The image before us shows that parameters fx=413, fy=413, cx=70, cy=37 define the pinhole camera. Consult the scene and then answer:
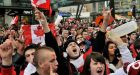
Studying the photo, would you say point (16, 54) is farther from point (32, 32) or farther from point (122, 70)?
point (122, 70)

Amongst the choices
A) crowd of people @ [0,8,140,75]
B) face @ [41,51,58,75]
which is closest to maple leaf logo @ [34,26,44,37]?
crowd of people @ [0,8,140,75]

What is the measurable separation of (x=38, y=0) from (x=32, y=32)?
0.74m

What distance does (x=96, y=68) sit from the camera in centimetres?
508

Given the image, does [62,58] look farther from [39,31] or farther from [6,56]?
[39,31]

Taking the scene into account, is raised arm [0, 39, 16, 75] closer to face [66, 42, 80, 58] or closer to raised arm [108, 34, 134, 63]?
raised arm [108, 34, 134, 63]

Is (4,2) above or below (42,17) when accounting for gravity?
below

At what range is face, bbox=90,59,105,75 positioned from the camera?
503 centimetres

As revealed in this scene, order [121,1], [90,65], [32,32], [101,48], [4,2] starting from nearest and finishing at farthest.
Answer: [90,65] → [101,48] → [32,32] → [4,2] → [121,1]

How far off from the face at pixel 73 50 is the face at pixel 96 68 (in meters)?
2.30

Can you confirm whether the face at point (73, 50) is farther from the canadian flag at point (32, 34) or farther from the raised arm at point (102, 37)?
the raised arm at point (102, 37)

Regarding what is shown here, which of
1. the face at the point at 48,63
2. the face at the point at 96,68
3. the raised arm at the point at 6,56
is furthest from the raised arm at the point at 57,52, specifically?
the face at the point at 48,63

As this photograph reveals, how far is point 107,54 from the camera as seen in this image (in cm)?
709

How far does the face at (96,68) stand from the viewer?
5027 mm

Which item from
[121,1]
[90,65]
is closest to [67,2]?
[121,1]
